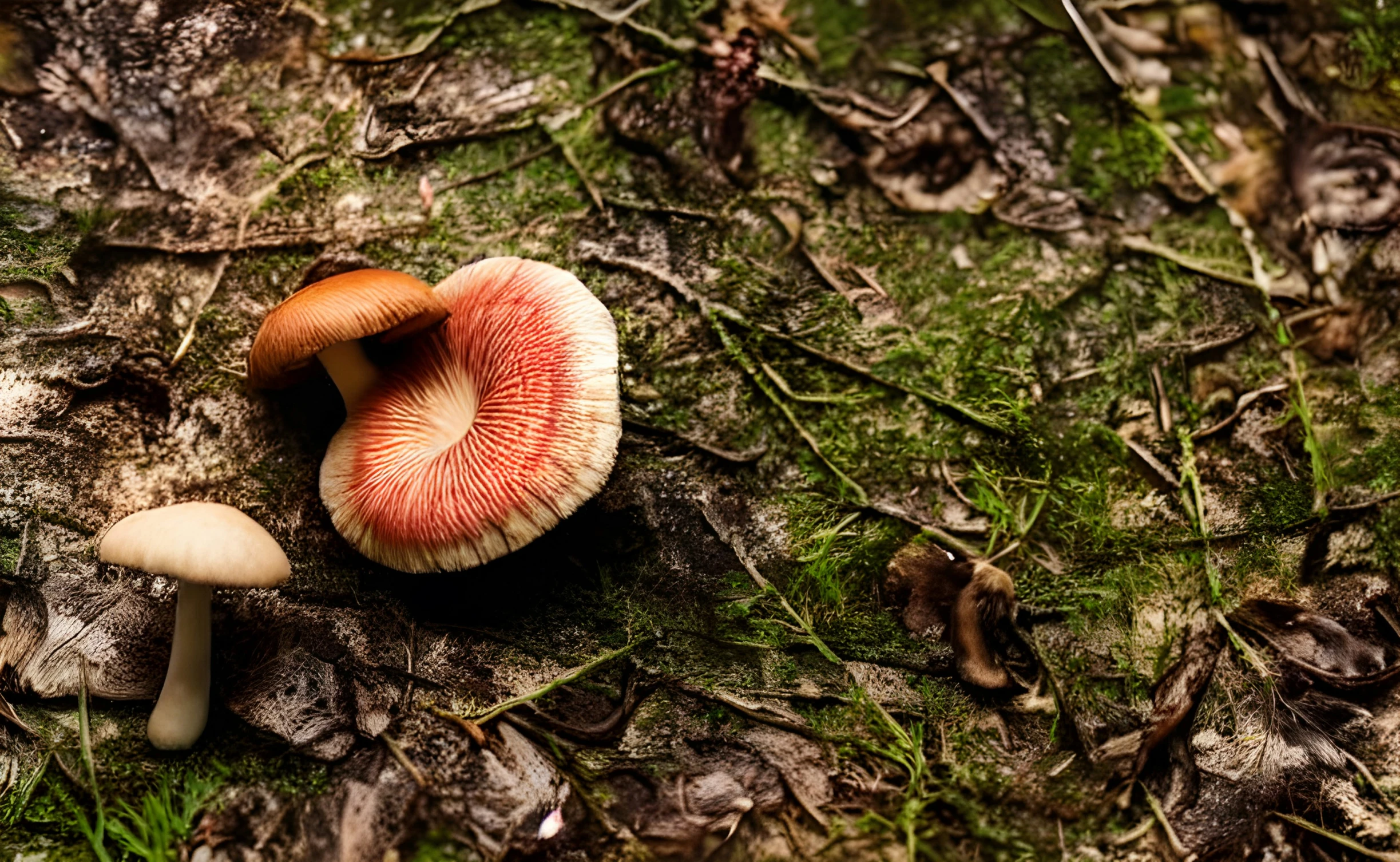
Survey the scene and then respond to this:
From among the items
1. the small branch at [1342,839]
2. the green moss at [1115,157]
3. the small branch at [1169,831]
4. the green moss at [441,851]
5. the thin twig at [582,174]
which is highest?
the thin twig at [582,174]

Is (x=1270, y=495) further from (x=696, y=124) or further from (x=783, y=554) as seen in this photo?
(x=696, y=124)

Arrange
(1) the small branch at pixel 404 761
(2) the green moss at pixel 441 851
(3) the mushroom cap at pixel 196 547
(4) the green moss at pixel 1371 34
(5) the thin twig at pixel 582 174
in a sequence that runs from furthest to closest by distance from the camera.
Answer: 1. (4) the green moss at pixel 1371 34
2. (5) the thin twig at pixel 582 174
3. (1) the small branch at pixel 404 761
4. (2) the green moss at pixel 441 851
5. (3) the mushroom cap at pixel 196 547

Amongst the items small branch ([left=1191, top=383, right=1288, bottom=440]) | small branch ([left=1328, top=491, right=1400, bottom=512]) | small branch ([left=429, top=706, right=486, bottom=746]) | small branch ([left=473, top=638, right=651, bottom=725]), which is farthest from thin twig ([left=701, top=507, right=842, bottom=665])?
small branch ([left=1328, top=491, right=1400, bottom=512])

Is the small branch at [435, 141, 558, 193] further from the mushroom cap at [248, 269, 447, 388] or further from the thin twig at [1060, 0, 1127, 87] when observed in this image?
the thin twig at [1060, 0, 1127, 87]

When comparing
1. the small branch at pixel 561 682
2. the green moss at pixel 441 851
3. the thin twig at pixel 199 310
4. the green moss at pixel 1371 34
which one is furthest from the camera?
the green moss at pixel 1371 34

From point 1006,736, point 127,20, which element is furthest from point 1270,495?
point 127,20

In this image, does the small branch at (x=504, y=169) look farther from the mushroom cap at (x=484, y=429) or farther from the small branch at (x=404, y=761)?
the small branch at (x=404, y=761)

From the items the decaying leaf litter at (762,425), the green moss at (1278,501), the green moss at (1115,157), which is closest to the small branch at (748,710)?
the decaying leaf litter at (762,425)

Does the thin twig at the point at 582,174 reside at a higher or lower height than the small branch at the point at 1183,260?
higher
